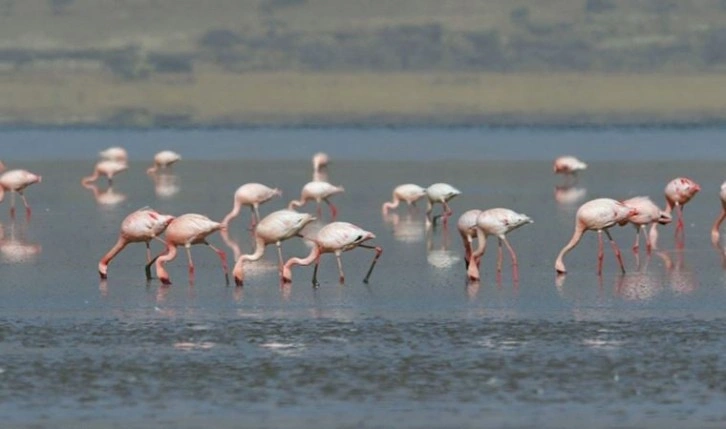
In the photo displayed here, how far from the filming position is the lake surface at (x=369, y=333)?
13.0m

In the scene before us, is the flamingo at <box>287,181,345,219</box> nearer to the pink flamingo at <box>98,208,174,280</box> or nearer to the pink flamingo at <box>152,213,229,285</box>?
the pink flamingo at <box>98,208,174,280</box>

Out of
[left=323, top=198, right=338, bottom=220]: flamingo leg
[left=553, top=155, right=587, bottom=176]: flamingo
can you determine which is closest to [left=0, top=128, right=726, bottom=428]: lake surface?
[left=323, top=198, right=338, bottom=220]: flamingo leg

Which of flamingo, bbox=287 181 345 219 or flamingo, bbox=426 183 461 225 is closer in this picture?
flamingo, bbox=426 183 461 225

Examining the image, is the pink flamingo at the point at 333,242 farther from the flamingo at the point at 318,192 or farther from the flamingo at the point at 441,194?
the flamingo at the point at 318,192

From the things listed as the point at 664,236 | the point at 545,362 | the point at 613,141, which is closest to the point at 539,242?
the point at 664,236

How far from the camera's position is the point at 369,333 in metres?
16.1

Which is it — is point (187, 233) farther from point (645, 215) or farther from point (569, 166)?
point (569, 166)

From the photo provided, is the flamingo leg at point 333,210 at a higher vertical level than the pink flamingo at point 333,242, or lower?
higher

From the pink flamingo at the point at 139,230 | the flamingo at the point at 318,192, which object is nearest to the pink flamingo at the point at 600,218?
the pink flamingo at the point at 139,230

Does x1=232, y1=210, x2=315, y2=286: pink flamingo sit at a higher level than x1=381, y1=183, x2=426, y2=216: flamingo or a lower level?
lower

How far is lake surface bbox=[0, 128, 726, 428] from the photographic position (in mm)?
12969

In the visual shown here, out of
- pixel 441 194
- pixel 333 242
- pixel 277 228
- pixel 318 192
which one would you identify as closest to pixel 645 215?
pixel 333 242

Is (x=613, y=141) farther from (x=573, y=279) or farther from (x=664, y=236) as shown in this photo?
(x=573, y=279)

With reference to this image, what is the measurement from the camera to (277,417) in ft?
41.7
